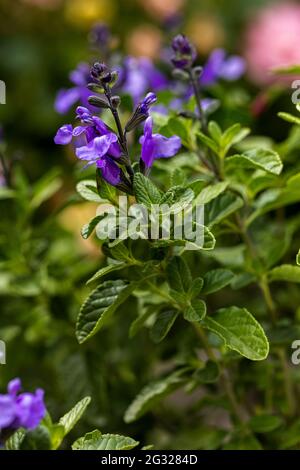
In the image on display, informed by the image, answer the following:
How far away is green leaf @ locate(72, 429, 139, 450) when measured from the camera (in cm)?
56

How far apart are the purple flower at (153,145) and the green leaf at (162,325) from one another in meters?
0.15

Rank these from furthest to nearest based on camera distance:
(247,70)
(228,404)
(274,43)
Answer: (247,70) → (274,43) → (228,404)

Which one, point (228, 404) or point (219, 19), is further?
point (219, 19)

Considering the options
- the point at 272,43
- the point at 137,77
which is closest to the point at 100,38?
the point at 137,77

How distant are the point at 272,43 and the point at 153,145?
1.10m

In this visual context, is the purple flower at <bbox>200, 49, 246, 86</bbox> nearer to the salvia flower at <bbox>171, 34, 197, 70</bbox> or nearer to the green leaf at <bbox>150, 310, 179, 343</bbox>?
the salvia flower at <bbox>171, 34, 197, 70</bbox>

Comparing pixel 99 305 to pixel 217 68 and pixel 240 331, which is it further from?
pixel 217 68

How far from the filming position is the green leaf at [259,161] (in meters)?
0.65

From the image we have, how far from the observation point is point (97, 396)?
0.86m

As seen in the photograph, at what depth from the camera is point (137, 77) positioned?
0.95 meters

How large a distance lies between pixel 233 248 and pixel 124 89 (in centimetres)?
28

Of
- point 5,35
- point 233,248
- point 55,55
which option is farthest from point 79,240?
point 5,35

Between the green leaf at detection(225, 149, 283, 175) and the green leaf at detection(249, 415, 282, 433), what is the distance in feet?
0.88

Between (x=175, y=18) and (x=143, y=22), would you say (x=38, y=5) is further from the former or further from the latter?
(x=175, y=18)
